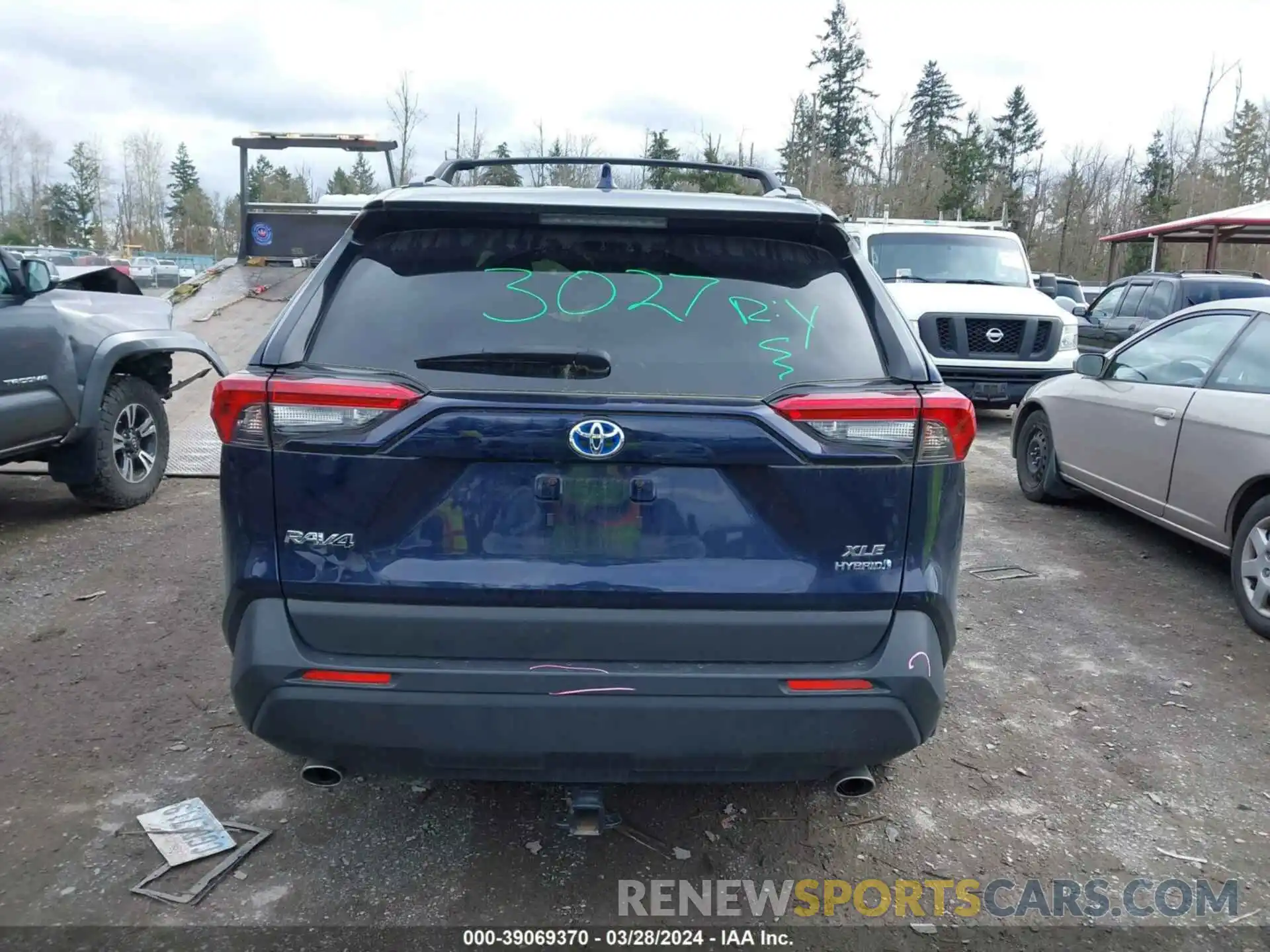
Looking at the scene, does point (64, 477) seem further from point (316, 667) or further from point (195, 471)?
point (316, 667)

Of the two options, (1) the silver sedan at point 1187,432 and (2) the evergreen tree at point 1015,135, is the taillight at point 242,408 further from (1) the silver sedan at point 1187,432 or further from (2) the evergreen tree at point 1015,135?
(2) the evergreen tree at point 1015,135

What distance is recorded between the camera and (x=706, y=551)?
7.65 feet

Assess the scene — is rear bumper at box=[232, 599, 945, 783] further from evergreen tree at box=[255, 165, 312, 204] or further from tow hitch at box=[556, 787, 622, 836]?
evergreen tree at box=[255, 165, 312, 204]

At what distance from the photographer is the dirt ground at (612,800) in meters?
2.82

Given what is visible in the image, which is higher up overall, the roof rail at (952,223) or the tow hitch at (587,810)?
the roof rail at (952,223)

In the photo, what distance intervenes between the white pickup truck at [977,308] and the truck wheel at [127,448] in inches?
267

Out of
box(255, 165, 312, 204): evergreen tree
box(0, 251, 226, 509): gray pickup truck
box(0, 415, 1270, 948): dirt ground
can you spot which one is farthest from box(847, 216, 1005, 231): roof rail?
box(255, 165, 312, 204): evergreen tree

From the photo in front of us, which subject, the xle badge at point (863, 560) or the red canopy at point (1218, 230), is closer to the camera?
the xle badge at point (863, 560)

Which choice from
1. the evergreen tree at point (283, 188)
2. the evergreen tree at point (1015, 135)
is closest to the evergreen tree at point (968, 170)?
the evergreen tree at point (1015, 135)

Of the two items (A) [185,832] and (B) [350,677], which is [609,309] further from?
(A) [185,832]

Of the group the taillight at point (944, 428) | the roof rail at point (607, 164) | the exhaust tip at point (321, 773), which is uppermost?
the roof rail at point (607, 164)

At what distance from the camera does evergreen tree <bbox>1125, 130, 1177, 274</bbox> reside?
152 ft

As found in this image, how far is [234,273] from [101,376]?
352 inches

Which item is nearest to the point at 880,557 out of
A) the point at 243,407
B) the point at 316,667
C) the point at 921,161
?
the point at 316,667
